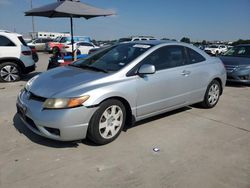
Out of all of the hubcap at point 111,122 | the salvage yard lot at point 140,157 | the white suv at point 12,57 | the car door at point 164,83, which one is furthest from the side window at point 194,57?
the white suv at point 12,57

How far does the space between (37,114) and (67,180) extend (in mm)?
1005

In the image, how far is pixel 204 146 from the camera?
362cm

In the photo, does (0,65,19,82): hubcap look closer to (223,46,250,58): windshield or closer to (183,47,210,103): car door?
(183,47,210,103): car door

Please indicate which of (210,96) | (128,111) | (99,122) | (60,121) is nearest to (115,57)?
(128,111)

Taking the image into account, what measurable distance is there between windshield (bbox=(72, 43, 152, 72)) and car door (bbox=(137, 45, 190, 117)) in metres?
0.24

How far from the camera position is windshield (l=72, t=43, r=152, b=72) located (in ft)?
13.0

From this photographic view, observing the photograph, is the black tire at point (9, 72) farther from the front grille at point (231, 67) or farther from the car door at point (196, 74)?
the front grille at point (231, 67)

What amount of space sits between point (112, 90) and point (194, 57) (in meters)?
2.25

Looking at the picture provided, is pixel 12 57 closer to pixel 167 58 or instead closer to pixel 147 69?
pixel 167 58

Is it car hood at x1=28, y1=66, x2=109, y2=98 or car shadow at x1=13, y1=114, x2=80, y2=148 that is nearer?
car hood at x1=28, y1=66, x2=109, y2=98

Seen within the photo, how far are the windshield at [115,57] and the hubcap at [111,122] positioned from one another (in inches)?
25.6

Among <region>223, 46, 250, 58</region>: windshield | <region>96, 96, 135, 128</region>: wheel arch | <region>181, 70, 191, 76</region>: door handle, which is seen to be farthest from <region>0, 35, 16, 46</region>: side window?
<region>223, 46, 250, 58</region>: windshield

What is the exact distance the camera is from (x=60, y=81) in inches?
142

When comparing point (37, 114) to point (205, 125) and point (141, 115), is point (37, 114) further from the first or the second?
point (205, 125)
